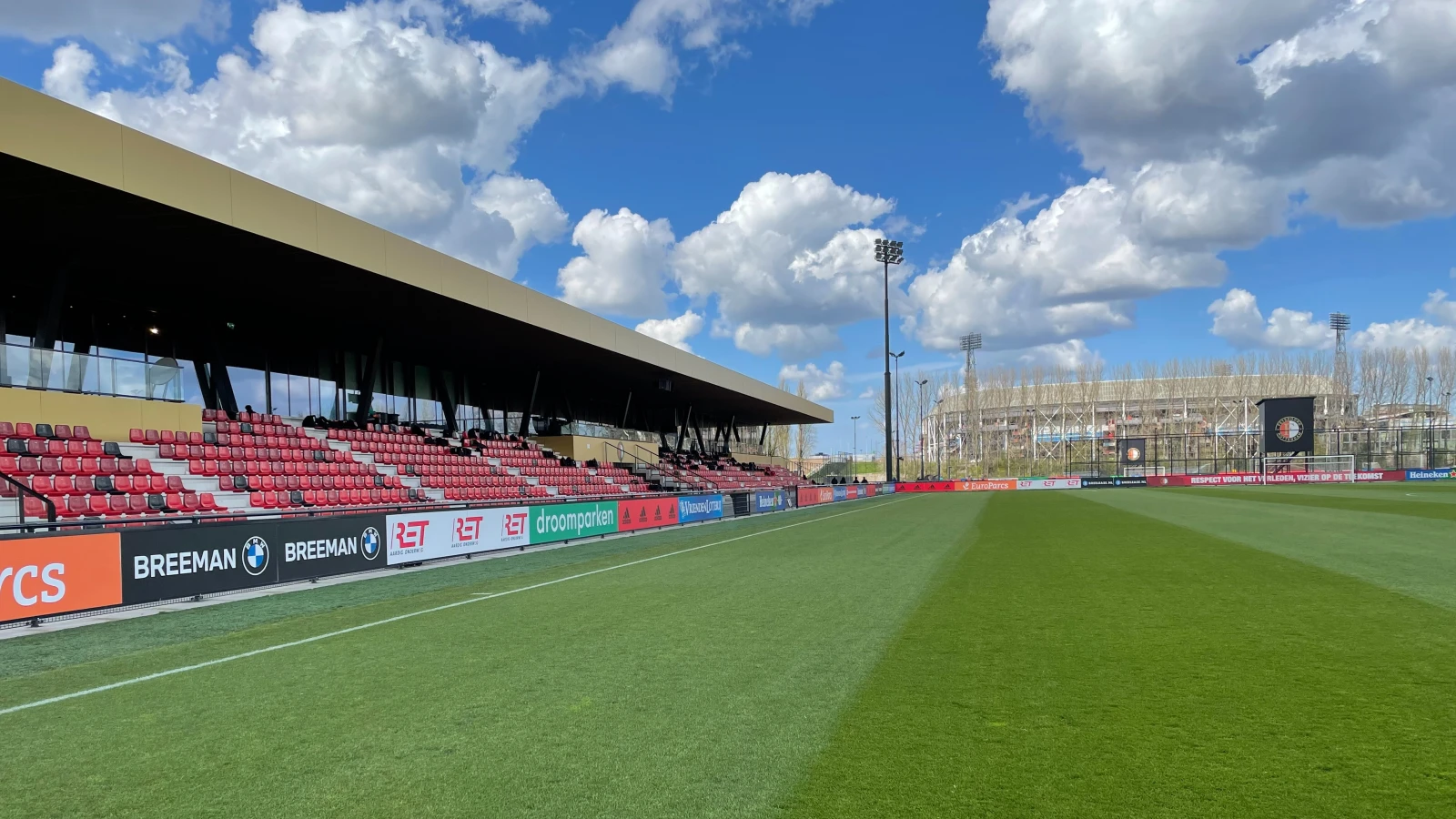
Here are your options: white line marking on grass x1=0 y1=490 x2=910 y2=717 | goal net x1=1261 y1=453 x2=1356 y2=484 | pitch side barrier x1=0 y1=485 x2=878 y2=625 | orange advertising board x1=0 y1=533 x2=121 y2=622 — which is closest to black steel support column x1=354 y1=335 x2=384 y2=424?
pitch side barrier x1=0 y1=485 x2=878 y2=625

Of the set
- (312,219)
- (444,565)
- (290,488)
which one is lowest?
(444,565)

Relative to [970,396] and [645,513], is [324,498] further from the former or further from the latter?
[970,396]

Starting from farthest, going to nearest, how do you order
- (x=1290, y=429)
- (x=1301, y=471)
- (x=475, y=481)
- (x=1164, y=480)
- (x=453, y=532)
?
1. (x=1164, y=480)
2. (x=1301, y=471)
3. (x=1290, y=429)
4. (x=475, y=481)
5. (x=453, y=532)

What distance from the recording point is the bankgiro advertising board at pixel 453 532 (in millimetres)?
14508

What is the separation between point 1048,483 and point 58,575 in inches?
2468

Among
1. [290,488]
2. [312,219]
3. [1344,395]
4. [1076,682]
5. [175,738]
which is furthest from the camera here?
[1344,395]

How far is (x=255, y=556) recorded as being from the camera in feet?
38.4


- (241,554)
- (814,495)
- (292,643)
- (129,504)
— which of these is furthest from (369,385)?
(814,495)

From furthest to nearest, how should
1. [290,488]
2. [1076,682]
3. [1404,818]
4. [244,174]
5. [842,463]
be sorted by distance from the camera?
[842,463] < [290,488] < [244,174] < [1076,682] < [1404,818]

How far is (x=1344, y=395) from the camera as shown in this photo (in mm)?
80500

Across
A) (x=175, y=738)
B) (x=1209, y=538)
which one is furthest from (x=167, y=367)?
(x=1209, y=538)

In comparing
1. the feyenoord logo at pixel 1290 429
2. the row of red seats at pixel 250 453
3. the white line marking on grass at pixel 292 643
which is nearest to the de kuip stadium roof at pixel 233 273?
the row of red seats at pixel 250 453

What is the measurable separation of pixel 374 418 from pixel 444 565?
49.6 ft

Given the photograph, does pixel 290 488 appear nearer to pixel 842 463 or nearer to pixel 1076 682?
pixel 1076 682
